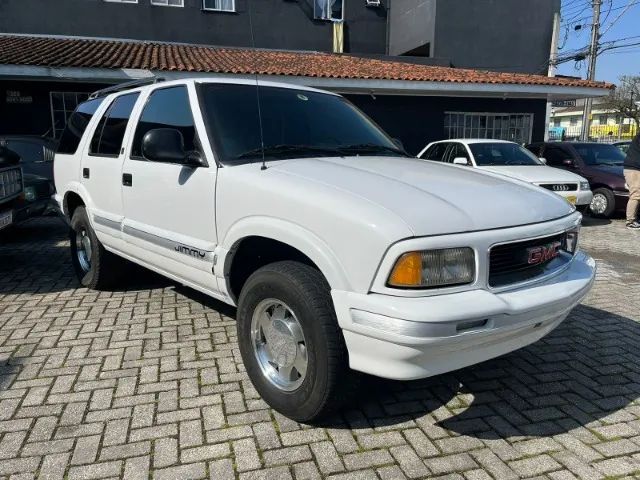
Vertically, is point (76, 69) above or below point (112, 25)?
below

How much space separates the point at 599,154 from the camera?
1149cm

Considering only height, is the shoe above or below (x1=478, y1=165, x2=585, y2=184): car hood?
below

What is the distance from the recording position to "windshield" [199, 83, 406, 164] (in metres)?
3.36

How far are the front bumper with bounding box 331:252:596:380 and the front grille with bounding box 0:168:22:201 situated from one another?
5.18 meters

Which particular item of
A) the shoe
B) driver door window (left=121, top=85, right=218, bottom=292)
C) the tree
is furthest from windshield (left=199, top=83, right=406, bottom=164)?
the tree

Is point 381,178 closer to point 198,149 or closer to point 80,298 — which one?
point 198,149

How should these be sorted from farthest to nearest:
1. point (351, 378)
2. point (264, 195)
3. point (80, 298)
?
point (80, 298), point (264, 195), point (351, 378)

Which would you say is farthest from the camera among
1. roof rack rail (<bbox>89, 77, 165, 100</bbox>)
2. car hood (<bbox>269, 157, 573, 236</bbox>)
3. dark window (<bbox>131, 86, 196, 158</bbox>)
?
roof rack rail (<bbox>89, 77, 165, 100</bbox>)

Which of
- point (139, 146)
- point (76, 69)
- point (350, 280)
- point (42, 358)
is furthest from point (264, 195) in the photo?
point (76, 69)

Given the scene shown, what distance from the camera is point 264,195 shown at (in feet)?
9.42

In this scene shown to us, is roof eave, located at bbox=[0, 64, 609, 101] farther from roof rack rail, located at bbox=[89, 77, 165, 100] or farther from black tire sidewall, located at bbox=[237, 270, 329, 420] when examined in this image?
black tire sidewall, located at bbox=[237, 270, 329, 420]

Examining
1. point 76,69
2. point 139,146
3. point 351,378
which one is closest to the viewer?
point 351,378

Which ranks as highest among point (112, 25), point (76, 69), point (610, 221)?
point (112, 25)

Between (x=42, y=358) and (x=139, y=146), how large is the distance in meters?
1.72
